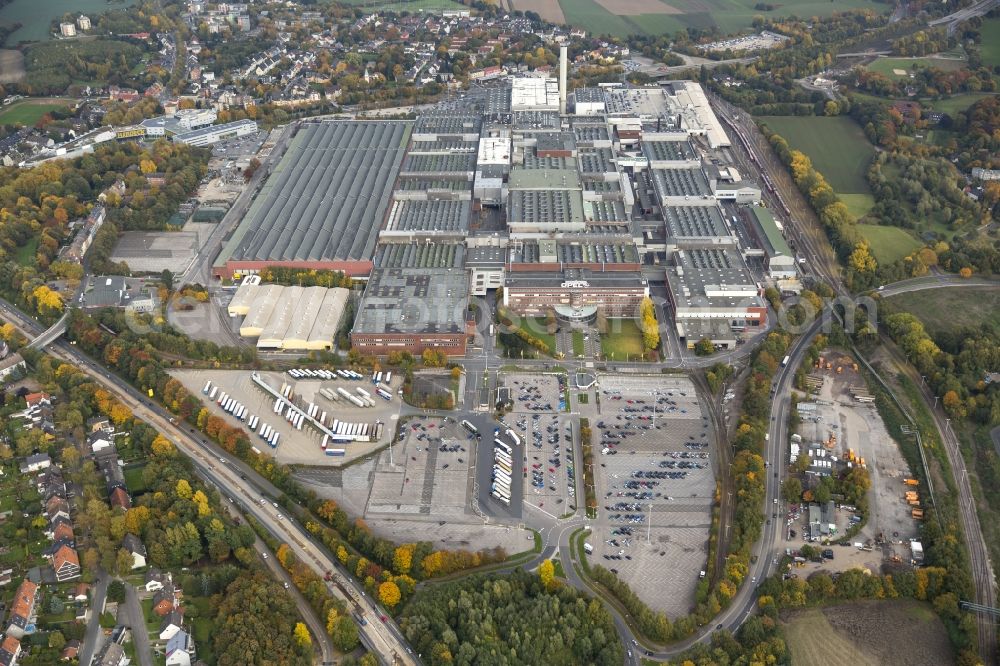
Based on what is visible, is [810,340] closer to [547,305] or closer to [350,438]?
[547,305]

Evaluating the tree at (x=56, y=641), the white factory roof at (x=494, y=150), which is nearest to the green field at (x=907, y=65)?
the white factory roof at (x=494, y=150)

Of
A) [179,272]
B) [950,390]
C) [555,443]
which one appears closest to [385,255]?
[179,272]

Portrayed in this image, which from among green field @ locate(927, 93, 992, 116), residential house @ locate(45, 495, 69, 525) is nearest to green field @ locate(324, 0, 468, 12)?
green field @ locate(927, 93, 992, 116)

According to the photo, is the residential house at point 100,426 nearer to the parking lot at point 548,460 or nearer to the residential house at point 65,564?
the residential house at point 65,564

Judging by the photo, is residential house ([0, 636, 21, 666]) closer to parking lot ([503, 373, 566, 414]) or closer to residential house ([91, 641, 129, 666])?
residential house ([91, 641, 129, 666])

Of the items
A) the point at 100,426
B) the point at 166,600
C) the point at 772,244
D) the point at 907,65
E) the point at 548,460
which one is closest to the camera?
the point at 166,600

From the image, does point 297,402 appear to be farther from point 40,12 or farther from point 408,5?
point 40,12

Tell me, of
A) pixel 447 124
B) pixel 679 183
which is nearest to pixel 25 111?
pixel 447 124
